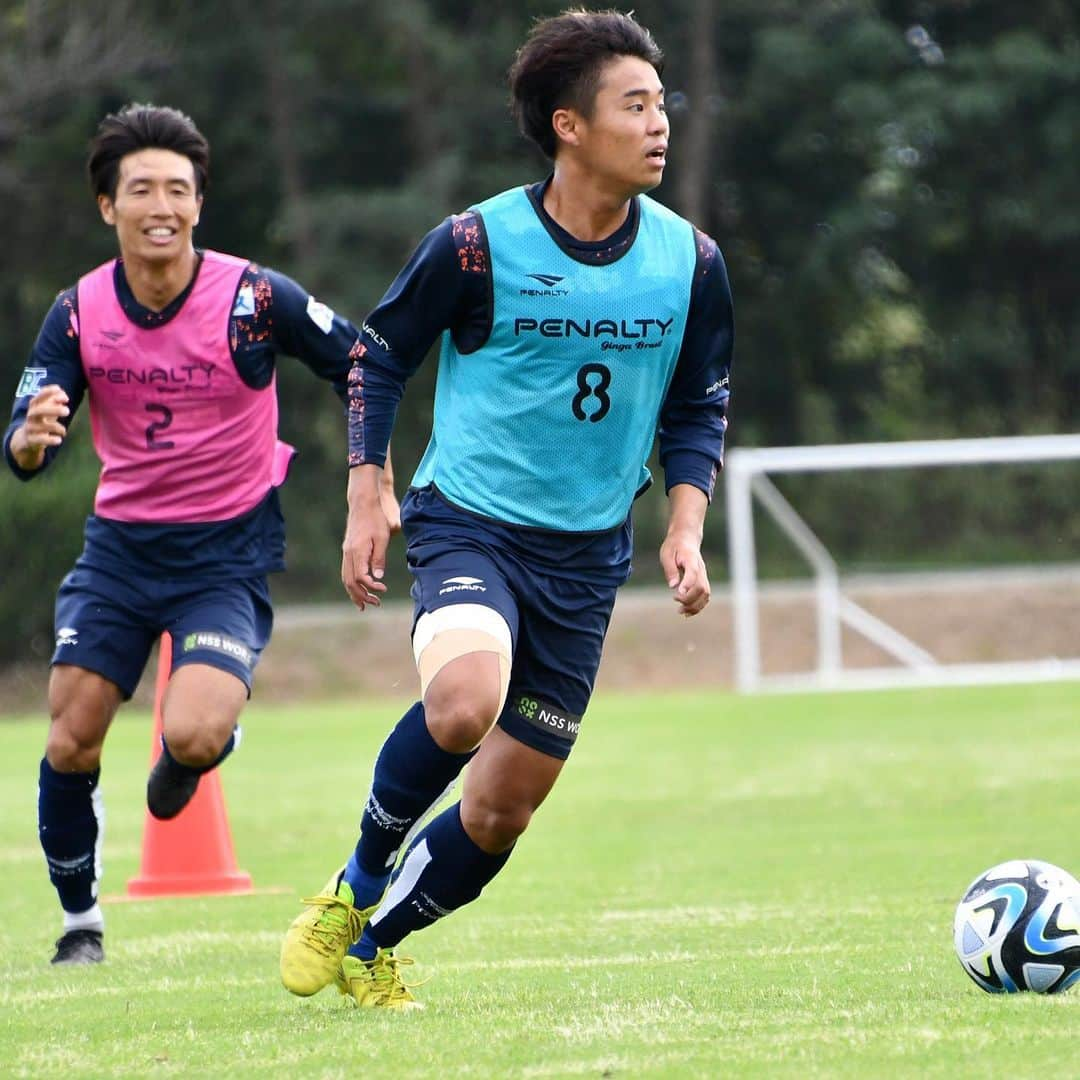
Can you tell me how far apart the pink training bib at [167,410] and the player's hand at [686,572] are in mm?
1911

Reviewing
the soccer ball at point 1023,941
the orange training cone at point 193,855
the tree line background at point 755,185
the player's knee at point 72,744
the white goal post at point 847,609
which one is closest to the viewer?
the soccer ball at point 1023,941

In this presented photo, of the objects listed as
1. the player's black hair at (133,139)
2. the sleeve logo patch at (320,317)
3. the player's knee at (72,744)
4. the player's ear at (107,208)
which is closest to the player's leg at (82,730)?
the player's knee at (72,744)

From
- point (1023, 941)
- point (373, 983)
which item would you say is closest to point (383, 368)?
point (373, 983)

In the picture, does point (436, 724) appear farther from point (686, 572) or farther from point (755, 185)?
point (755, 185)

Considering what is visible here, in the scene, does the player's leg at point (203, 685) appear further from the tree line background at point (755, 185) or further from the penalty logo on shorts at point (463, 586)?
the tree line background at point (755, 185)

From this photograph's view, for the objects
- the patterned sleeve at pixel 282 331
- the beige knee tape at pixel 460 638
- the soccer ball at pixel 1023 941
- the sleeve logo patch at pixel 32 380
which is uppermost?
the patterned sleeve at pixel 282 331

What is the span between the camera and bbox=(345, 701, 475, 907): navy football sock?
4684mm

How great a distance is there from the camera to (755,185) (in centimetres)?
3175

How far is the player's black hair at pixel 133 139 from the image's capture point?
253 inches

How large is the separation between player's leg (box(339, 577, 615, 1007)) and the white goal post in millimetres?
14335

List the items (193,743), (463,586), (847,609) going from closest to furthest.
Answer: (463,586)
(193,743)
(847,609)

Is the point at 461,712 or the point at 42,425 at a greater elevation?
the point at 42,425

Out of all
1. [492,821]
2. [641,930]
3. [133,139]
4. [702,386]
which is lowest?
[641,930]

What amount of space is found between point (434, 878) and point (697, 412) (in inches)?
54.2
